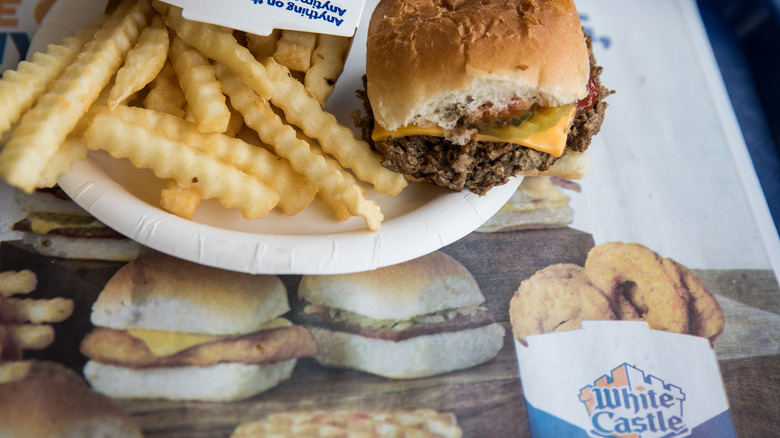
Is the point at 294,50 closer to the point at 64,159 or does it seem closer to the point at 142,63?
the point at 142,63

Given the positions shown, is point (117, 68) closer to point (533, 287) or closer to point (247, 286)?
point (247, 286)

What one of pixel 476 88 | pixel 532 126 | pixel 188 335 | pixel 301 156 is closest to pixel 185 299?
pixel 188 335

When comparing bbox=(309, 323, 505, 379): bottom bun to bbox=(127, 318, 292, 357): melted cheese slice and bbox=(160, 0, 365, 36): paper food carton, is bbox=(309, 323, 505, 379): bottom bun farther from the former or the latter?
bbox=(160, 0, 365, 36): paper food carton

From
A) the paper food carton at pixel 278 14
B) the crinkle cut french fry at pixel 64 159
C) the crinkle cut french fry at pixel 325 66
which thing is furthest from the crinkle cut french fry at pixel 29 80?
the crinkle cut french fry at pixel 325 66

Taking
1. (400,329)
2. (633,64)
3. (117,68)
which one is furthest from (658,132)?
(117,68)

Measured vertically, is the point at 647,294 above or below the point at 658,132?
below

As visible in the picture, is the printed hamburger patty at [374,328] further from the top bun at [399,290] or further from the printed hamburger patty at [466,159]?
the printed hamburger patty at [466,159]
